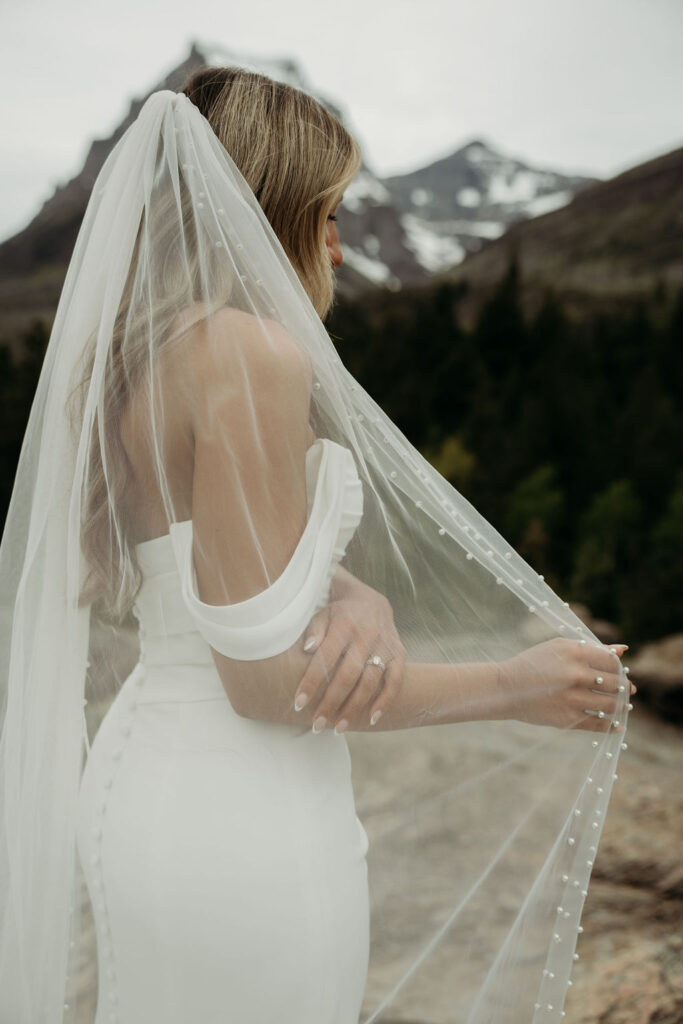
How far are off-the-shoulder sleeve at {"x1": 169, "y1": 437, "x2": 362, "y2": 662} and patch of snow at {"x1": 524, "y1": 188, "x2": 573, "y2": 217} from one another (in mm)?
8005

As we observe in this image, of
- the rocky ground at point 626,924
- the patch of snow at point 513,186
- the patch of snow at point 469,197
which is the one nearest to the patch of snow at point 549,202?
the patch of snow at point 513,186

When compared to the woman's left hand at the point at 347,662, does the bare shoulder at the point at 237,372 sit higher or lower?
higher

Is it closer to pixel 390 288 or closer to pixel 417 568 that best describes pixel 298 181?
pixel 417 568

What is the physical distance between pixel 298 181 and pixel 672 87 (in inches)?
235

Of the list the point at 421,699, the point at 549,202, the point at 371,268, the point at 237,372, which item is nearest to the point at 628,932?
the point at 421,699

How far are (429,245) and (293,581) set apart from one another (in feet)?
27.7

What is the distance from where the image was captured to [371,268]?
7941mm

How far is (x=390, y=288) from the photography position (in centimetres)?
923

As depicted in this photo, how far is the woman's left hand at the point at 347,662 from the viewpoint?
0.97 m

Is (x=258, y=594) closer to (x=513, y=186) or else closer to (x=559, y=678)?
(x=559, y=678)

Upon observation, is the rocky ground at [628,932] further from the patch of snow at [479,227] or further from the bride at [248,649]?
the patch of snow at [479,227]

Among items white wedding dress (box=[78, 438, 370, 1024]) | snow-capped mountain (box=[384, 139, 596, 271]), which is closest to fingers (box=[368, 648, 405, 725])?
white wedding dress (box=[78, 438, 370, 1024])

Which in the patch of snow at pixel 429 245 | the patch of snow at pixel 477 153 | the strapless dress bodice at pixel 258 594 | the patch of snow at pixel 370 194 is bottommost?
the patch of snow at pixel 429 245

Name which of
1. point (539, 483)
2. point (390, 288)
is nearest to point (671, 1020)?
point (539, 483)
